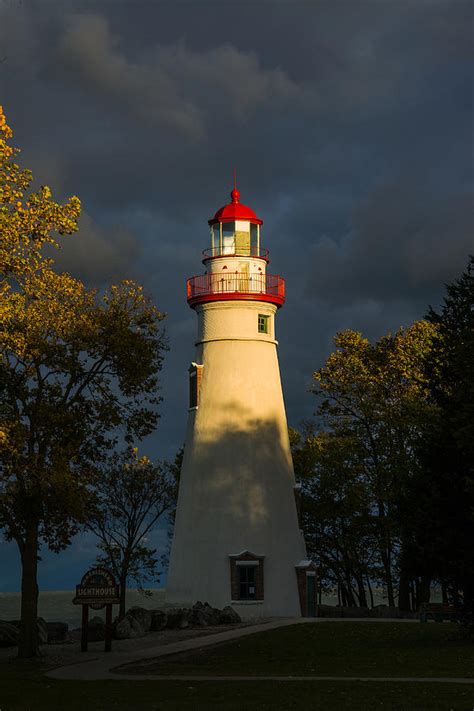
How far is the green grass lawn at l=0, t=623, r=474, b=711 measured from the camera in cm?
2089

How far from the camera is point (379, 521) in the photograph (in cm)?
5441

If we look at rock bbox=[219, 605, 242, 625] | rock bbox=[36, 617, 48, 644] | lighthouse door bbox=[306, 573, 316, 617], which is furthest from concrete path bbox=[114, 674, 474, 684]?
lighthouse door bbox=[306, 573, 316, 617]

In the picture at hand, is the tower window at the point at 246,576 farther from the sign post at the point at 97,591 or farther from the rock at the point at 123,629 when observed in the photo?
the sign post at the point at 97,591

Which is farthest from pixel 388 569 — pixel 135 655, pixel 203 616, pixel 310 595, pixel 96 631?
pixel 135 655

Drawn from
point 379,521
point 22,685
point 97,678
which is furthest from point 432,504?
point 379,521

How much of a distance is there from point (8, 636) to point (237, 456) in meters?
13.7

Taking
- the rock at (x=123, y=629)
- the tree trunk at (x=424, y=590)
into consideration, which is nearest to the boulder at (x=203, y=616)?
the rock at (x=123, y=629)

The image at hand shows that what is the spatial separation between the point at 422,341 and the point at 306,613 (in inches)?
646

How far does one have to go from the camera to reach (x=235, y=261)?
49281mm

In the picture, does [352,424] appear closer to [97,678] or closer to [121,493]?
[121,493]

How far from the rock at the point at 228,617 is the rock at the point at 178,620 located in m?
1.63

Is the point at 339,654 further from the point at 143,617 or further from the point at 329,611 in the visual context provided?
the point at 329,611

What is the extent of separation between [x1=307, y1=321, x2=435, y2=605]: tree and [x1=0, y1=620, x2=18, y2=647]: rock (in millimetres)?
20760

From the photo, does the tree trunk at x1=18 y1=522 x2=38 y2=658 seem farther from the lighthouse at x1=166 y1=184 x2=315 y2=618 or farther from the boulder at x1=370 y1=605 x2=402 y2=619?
the boulder at x1=370 y1=605 x2=402 y2=619
